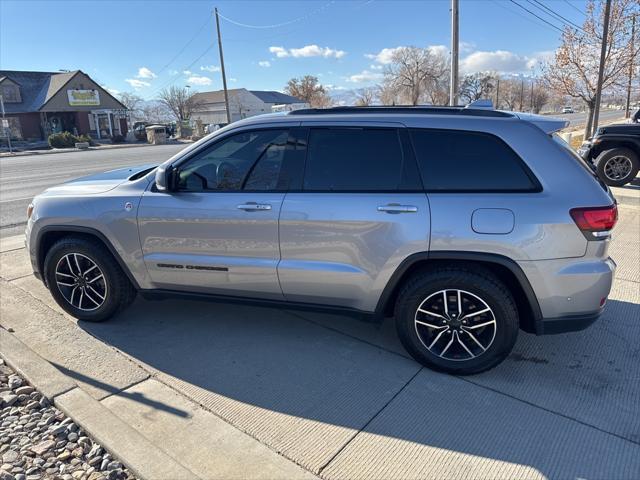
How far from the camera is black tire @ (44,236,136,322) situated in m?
3.88

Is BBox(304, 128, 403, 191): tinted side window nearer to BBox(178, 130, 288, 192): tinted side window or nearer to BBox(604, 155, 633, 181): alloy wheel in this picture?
BBox(178, 130, 288, 192): tinted side window

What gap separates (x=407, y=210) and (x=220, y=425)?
70.3 inches

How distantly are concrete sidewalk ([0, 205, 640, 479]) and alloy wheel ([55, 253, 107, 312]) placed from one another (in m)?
0.21

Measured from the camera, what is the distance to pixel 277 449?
2.55m

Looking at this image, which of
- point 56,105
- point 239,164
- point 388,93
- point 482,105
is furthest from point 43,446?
point 388,93

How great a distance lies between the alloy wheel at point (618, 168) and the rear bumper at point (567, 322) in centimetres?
785

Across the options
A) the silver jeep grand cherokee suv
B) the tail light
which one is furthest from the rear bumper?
the tail light

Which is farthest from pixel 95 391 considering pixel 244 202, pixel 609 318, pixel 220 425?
pixel 609 318

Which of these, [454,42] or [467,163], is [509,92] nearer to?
[454,42]

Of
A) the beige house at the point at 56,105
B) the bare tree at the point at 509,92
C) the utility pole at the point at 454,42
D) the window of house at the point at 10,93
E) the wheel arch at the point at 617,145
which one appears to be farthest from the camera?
the bare tree at the point at 509,92

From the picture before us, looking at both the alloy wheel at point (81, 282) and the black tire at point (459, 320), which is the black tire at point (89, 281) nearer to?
the alloy wheel at point (81, 282)

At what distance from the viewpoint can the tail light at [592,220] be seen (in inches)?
112

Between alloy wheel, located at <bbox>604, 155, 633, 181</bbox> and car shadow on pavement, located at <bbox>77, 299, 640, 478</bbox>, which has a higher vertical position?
alloy wheel, located at <bbox>604, 155, 633, 181</bbox>

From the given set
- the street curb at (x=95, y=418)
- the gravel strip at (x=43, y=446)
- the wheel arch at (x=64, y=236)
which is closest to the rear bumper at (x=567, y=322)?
the street curb at (x=95, y=418)
